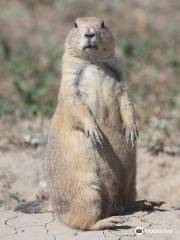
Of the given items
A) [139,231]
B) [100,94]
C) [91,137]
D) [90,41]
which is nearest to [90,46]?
[90,41]

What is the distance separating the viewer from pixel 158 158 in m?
8.70

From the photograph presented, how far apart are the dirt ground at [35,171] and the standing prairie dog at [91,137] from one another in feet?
3.83

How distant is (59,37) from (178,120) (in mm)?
3414

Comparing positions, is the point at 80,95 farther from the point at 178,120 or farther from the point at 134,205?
the point at 178,120

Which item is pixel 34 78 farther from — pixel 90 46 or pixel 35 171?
pixel 90 46

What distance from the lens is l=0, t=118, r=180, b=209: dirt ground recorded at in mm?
7816

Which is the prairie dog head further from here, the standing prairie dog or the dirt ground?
the dirt ground

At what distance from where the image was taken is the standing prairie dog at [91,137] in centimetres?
621

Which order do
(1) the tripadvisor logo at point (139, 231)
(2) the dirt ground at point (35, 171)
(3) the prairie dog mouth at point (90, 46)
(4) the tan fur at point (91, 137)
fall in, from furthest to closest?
(2) the dirt ground at point (35, 171) < (3) the prairie dog mouth at point (90, 46) < (4) the tan fur at point (91, 137) < (1) the tripadvisor logo at point (139, 231)

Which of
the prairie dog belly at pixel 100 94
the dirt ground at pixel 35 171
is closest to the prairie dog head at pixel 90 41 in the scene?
the prairie dog belly at pixel 100 94

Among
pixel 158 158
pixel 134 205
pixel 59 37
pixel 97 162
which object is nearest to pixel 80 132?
pixel 97 162

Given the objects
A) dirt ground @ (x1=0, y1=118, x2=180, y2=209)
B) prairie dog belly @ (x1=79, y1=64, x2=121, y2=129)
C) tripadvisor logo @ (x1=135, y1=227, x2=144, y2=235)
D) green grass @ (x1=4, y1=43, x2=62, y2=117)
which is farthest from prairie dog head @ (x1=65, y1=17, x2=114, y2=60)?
green grass @ (x1=4, y1=43, x2=62, y2=117)

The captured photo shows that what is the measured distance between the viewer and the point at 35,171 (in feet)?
27.0

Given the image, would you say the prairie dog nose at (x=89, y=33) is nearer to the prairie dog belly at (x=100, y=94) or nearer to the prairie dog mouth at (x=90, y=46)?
the prairie dog mouth at (x=90, y=46)
